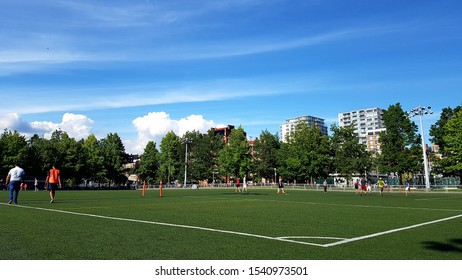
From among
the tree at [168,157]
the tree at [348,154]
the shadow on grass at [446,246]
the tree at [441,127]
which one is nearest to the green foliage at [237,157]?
the tree at [168,157]

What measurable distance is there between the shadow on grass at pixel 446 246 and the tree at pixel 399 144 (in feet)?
205

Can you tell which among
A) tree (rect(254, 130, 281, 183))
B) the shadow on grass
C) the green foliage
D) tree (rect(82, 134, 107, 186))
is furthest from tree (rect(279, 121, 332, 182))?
the shadow on grass

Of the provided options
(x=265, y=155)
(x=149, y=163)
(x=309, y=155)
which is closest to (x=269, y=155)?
(x=265, y=155)

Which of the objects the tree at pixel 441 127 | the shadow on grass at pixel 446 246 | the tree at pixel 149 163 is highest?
the tree at pixel 441 127

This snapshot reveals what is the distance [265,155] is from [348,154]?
100.0 feet

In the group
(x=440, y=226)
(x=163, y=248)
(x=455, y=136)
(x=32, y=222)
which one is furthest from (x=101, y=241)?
(x=455, y=136)

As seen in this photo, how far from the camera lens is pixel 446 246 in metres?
6.56

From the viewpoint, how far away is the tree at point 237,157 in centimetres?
8380

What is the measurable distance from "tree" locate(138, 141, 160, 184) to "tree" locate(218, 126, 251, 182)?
23.6 m

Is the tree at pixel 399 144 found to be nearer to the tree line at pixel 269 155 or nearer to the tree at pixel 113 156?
the tree line at pixel 269 155

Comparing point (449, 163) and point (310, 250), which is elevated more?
point (449, 163)

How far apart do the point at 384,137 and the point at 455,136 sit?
1177 centimetres
